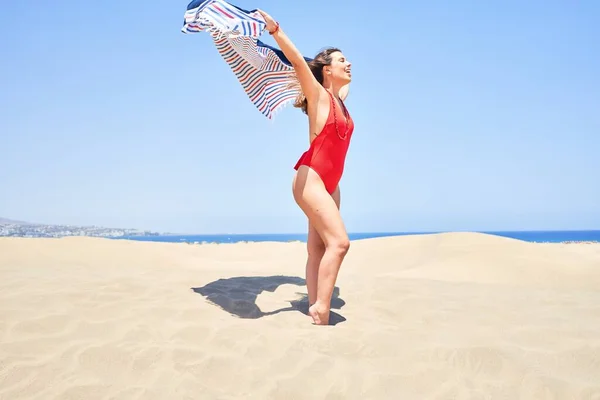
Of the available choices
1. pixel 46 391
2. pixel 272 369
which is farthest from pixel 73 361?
pixel 272 369

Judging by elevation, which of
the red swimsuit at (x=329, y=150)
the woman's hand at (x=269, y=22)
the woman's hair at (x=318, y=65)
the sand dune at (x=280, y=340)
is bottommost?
the sand dune at (x=280, y=340)

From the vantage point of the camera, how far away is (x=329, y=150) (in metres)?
3.83

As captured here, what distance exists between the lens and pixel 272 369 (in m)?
2.63

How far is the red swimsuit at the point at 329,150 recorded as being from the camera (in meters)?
3.80

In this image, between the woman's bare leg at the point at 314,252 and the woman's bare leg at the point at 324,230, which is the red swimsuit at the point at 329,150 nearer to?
the woman's bare leg at the point at 324,230

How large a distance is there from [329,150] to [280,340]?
160 cm

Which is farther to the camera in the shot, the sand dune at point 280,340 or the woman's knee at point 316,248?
the woman's knee at point 316,248

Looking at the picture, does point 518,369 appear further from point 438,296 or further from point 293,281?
point 293,281

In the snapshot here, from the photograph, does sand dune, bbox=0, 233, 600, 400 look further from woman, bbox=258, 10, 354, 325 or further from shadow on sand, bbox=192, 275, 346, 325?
woman, bbox=258, 10, 354, 325

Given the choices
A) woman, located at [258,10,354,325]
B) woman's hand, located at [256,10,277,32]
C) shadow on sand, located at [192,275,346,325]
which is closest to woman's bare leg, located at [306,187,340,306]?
woman, located at [258,10,354,325]

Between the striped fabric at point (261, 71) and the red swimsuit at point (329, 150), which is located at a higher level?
the striped fabric at point (261, 71)

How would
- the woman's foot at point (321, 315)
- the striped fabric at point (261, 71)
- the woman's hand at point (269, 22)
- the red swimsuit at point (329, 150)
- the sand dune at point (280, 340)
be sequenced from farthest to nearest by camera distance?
the striped fabric at point (261, 71) → the red swimsuit at point (329, 150) → the woman's hand at point (269, 22) → the woman's foot at point (321, 315) → the sand dune at point (280, 340)

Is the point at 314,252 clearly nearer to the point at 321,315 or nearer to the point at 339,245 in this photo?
the point at 339,245

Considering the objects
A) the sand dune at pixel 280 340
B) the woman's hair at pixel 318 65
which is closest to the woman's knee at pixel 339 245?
the sand dune at pixel 280 340
